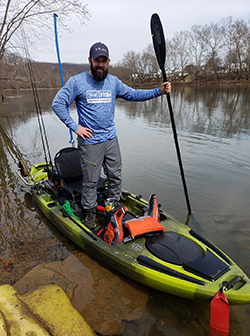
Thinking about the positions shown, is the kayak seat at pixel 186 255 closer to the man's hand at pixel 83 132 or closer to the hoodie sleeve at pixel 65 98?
the man's hand at pixel 83 132

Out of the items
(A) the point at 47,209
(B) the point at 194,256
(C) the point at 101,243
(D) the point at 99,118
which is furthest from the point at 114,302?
(D) the point at 99,118

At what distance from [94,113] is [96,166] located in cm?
79

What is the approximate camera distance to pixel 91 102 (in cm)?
318

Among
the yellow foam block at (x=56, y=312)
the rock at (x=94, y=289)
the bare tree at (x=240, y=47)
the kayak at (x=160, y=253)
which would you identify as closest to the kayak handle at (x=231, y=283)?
the kayak at (x=160, y=253)

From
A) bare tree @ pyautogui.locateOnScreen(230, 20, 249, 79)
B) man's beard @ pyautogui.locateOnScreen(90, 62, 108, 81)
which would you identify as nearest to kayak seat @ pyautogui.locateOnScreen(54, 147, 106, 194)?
man's beard @ pyautogui.locateOnScreen(90, 62, 108, 81)

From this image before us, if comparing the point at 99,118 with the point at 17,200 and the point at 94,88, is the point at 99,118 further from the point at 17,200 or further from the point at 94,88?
the point at 17,200

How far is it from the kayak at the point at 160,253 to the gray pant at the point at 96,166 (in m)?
0.38

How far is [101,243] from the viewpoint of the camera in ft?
9.82

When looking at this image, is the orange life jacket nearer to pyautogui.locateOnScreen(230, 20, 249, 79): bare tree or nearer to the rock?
the rock

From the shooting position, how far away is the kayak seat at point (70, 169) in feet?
13.5

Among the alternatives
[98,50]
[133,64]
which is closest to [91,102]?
[98,50]

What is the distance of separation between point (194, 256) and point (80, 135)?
7.20 ft

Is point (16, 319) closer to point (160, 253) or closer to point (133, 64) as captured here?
point (160, 253)

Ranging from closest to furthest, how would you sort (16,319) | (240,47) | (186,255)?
(16,319)
(186,255)
(240,47)
